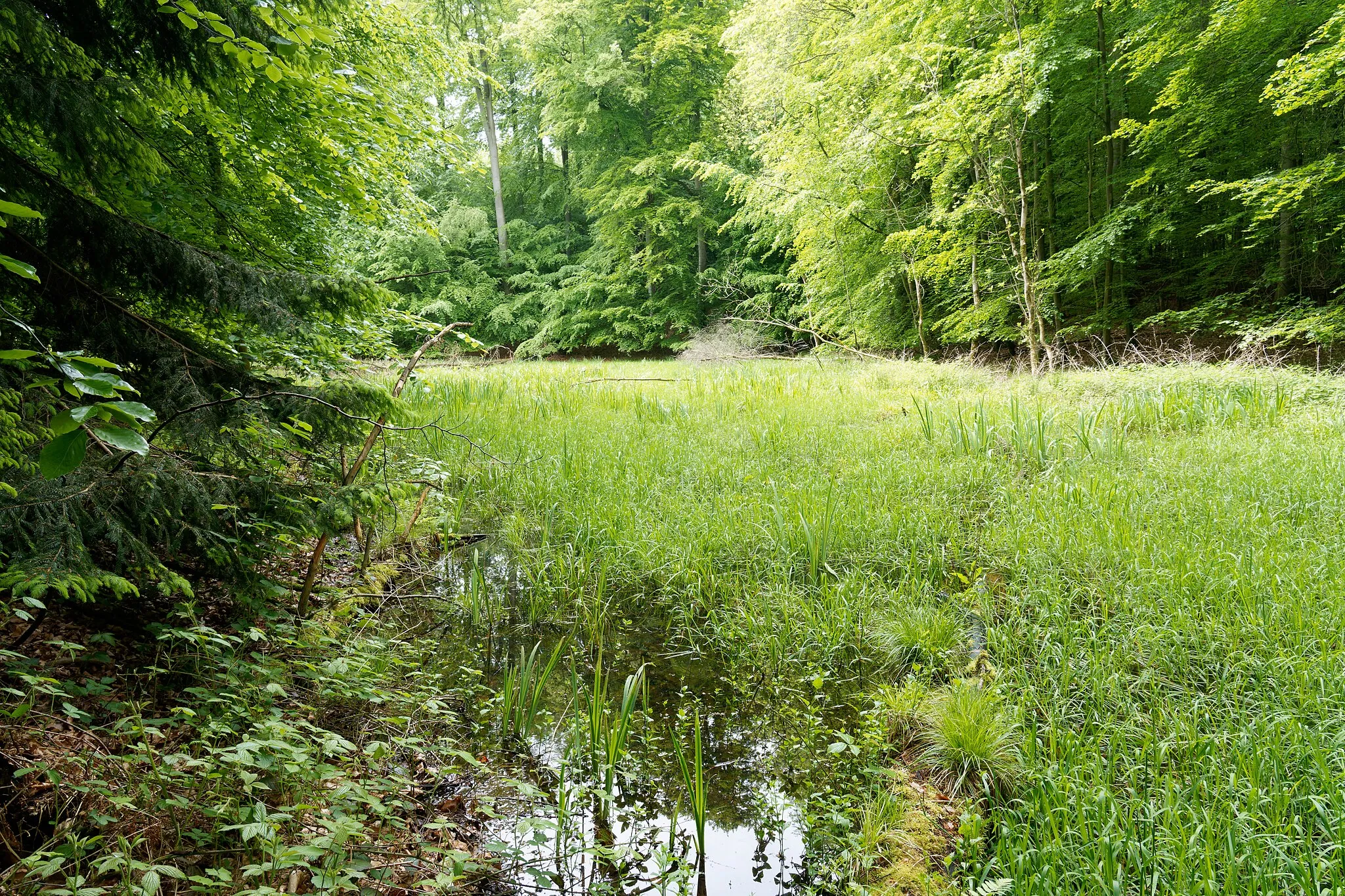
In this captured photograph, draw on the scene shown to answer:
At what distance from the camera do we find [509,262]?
2478 centimetres

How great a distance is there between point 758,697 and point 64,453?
2.30m

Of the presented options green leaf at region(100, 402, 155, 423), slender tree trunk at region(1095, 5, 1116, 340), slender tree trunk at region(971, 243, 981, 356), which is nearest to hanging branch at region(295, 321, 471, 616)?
green leaf at region(100, 402, 155, 423)

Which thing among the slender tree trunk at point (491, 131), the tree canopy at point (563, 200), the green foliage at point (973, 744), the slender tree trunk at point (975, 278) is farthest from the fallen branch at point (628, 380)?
the slender tree trunk at point (491, 131)

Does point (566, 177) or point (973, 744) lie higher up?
point (566, 177)

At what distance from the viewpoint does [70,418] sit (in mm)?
733

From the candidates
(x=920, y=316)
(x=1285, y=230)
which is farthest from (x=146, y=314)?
(x=920, y=316)

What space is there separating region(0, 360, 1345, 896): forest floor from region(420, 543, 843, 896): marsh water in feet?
0.04

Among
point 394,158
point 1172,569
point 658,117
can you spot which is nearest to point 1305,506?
point 1172,569

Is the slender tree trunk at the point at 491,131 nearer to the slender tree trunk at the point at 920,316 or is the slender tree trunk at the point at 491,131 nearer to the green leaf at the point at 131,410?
the slender tree trunk at the point at 920,316

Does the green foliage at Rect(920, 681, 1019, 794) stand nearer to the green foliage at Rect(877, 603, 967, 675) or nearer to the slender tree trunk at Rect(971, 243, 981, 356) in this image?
the green foliage at Rect(877, 603, 967, 675)

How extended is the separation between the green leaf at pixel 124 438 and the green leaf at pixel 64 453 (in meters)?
0.02

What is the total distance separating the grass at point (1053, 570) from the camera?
1.58 metres

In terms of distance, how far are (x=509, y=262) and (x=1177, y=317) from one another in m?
21.9

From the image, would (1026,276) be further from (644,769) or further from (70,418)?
(70,418)
